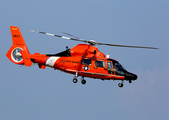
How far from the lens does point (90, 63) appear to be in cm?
3369

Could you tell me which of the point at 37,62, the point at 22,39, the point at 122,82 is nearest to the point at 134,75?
the point at 122,82

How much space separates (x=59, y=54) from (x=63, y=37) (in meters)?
4.13

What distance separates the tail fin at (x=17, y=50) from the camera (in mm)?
35469

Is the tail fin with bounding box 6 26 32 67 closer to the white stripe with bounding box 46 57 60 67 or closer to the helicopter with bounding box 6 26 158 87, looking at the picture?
the helicopter with bounding box 6 26 158 87

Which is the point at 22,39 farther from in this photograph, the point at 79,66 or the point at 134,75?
the point at 134,75

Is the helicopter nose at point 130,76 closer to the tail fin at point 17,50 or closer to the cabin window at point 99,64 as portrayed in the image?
the cabin window at point 99,64

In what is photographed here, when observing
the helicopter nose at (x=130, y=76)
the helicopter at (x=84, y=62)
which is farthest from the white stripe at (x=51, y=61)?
the helicopter nose at (x=130, y=76)

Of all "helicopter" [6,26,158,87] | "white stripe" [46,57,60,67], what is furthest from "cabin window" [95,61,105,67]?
"white stripe" [46,57,60,67]

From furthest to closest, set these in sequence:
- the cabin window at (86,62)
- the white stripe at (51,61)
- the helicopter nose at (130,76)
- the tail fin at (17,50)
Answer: the tail fin at (17,50) < the white stripe at (51,61) < the cabin window at (86,62) < the helicopter nose at (130,76)

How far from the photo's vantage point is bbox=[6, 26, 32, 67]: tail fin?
3547 cm

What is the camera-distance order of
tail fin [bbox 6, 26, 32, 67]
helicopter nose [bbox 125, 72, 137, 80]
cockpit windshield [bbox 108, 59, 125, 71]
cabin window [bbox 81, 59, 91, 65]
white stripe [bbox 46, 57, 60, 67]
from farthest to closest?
1. tail fin [bbox 6, 26, 32, 67]
2. white stripe [bbox 46, 57, 60, 67]
3. cabin window [bbox 81, 59, 91, 65]
4. cockpit windshield [bbox 108, 59, 125, 71]
5. helicopter nose [bbox 125, 72, 137, 80]

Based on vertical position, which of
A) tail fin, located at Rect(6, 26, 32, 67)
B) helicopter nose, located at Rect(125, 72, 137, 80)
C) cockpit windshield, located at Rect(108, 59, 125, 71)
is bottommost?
helicopter nose, located at Rect(125, 72, 137, 80)

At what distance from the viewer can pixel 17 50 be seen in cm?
3597

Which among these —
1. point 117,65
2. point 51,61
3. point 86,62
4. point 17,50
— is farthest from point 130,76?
point 17,50
